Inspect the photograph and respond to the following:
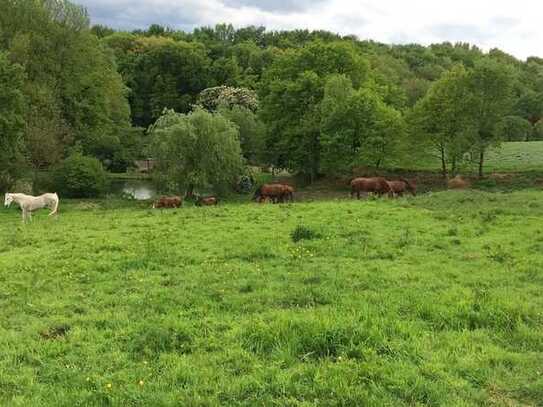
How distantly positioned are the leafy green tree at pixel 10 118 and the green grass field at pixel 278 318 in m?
25.0

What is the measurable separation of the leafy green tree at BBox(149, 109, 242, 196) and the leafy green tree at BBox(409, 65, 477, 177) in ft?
61.3

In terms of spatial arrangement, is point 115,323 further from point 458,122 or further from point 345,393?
point 458,122

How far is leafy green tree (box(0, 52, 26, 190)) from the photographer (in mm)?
40031

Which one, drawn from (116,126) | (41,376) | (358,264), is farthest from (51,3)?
(41,376)

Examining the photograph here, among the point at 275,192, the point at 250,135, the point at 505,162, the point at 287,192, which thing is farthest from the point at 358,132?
the point at 505,162

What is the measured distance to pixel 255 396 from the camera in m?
6.80

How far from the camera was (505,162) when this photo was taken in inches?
2172

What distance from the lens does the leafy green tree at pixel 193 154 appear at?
41031 mm

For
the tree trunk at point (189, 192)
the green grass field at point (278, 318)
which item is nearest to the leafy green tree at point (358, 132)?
the tree trunk at point (189, 192)

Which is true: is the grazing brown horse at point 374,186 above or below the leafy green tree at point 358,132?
below

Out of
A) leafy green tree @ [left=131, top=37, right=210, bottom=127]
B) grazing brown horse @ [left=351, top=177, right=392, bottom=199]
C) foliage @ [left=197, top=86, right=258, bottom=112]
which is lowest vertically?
grazing brown horse @ [left=351, top=177, right=392, bottom=199]

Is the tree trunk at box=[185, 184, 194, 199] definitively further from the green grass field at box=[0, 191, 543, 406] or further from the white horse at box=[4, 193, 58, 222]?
the green grass field at box=[0, 191, 543, 406]

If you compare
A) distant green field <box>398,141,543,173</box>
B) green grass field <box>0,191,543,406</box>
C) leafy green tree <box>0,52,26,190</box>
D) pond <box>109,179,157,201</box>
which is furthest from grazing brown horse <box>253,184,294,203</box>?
pond <box>109,179,157,201</box>

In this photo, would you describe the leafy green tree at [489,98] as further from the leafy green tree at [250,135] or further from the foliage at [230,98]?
the foliage at [230,98]
